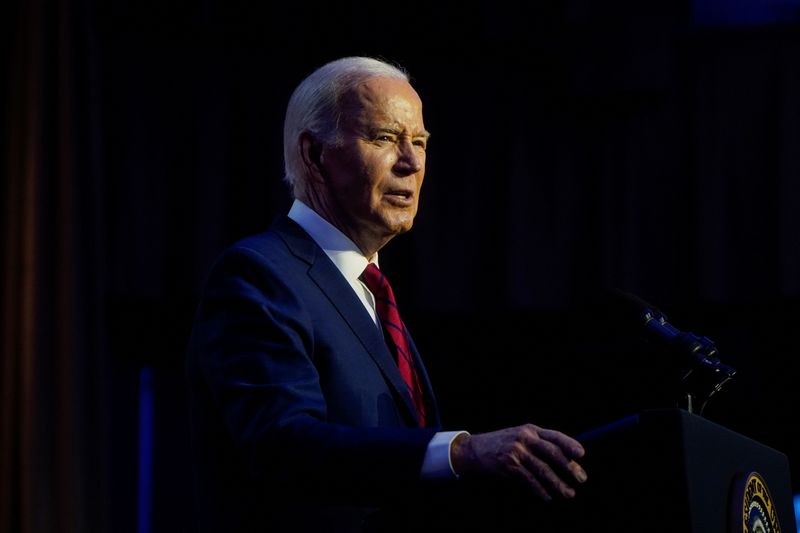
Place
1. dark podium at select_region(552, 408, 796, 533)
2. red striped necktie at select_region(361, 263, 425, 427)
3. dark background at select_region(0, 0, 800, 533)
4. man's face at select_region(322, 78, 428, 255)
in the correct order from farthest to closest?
dark background at select_region(0, 0, 800, 533), man's face at select_region(322, 78, 428, 255), red striped necktie at select_region(361, 263, 425, 427), dark podium at select_region(552, 408, 796, 533)

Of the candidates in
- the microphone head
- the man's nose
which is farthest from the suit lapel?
the microphone head

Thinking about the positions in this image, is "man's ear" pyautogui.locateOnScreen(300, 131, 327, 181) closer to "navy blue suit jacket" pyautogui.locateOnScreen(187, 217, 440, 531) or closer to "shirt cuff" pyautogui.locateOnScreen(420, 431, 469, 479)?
"navy blue suit jacket" pyautogui.locateOnScreen(187, 217, 440, 531)

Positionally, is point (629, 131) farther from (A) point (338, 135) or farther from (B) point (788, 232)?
(A) point (338, 135)

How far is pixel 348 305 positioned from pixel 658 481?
0.71m

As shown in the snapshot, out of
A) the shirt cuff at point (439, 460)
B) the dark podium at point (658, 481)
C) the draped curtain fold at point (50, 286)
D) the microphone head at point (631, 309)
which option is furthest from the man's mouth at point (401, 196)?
the draped curtain fold at point (50, 286)

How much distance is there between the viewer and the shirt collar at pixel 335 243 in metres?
1.85

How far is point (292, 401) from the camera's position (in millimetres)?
1383

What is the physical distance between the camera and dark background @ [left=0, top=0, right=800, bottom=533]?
4410 millimetres

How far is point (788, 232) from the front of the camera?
14.8ft

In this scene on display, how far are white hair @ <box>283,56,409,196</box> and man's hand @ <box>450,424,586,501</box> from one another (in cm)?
93

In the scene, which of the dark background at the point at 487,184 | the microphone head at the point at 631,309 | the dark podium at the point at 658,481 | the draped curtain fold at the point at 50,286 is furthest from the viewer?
the dark background at the point at 487,184

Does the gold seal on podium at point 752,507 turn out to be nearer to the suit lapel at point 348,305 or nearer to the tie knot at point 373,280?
the suit lapel at point 348,305

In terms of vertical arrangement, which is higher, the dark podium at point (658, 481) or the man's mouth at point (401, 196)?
the man's mouth at point (401, 196)

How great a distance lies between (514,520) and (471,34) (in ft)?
12.4
